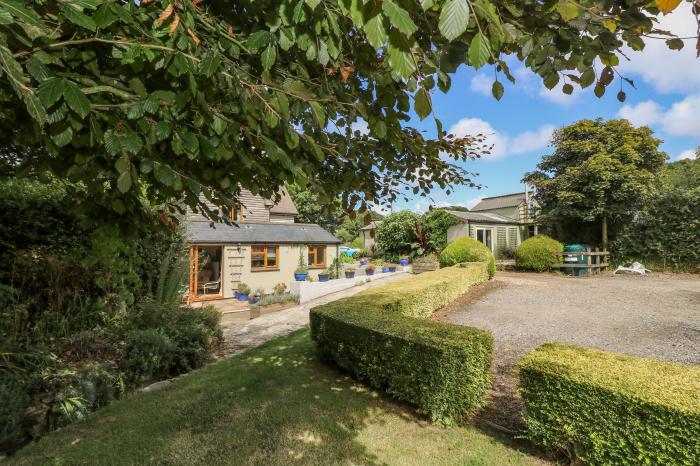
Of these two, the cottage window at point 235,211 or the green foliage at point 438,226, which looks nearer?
the cottage window at point 235,211

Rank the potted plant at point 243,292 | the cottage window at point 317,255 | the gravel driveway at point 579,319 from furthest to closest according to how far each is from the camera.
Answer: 1. the cottage window at point 317,255
2. the potted plant at point 243,292
3. the gravel driveway at point 579,319

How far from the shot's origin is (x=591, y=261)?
17500 mm

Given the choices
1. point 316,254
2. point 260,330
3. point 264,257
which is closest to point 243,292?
point 264,257

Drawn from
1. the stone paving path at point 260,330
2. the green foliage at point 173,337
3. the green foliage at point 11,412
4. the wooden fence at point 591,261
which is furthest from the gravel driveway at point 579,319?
the green foliage at point 11,412

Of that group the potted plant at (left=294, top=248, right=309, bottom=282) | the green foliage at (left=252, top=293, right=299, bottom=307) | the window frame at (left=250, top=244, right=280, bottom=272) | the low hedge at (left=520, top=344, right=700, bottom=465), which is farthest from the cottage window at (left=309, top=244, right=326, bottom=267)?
the low hedge at (left=520, top=344, right=700, bottom=465)

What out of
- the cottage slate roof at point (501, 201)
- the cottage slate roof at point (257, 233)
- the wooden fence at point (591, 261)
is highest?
the cottage slate roof at point (501, 201)

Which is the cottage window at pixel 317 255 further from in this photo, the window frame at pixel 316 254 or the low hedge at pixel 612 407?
the low hedge at pixel 612 407

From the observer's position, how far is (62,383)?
439cm

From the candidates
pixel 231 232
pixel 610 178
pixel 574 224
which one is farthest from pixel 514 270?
pixel 231 232

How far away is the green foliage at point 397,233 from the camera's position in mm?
23141

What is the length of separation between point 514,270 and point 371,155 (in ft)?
59.6

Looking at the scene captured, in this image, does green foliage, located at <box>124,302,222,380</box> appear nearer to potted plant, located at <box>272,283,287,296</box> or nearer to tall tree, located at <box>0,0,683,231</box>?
tall tree, located at <box>0,0,683,231</box>

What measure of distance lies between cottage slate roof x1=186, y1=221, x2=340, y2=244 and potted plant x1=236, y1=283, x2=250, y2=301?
1962 millimetres

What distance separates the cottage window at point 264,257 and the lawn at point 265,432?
1029 cm
